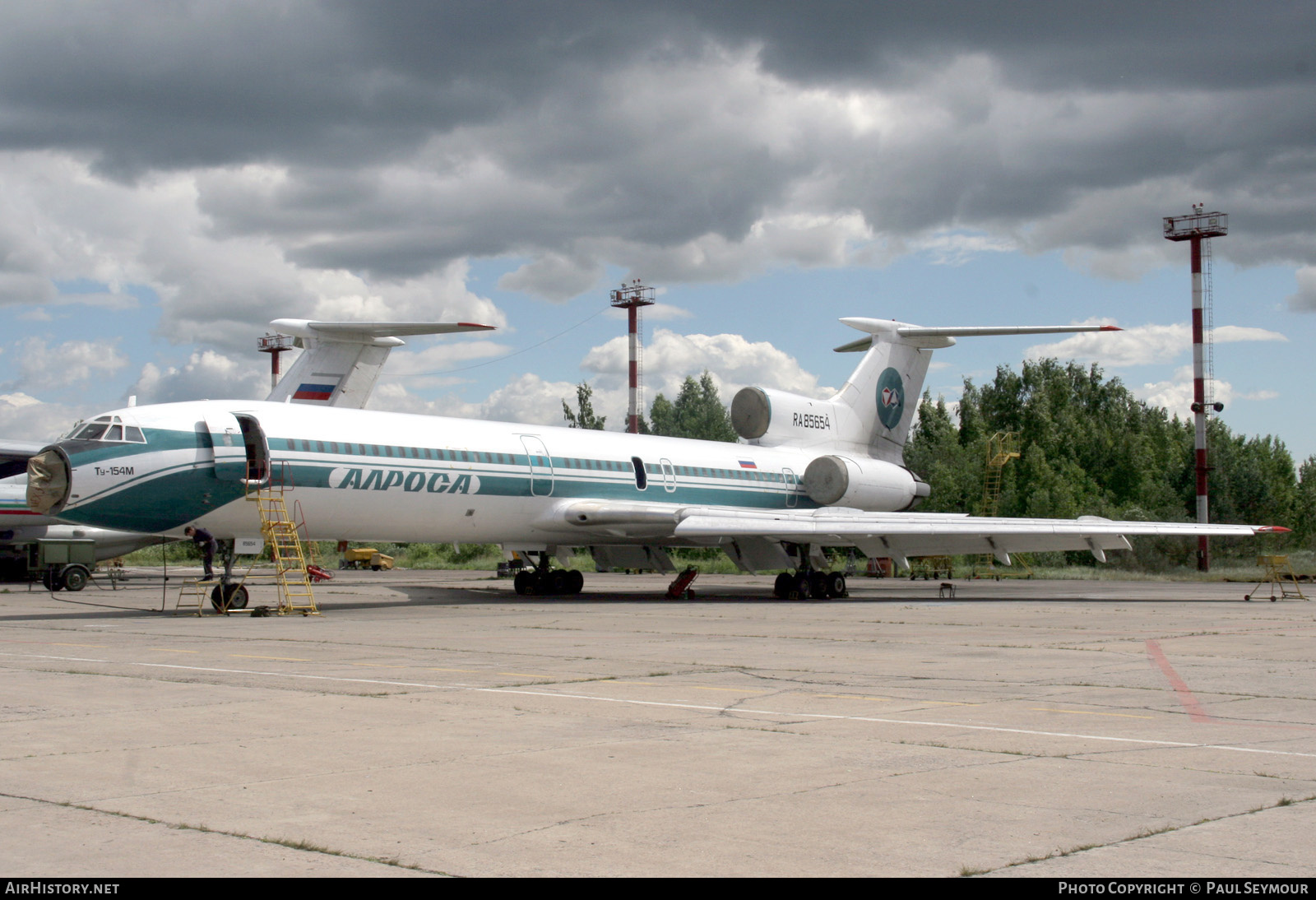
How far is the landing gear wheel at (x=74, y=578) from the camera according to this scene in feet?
106

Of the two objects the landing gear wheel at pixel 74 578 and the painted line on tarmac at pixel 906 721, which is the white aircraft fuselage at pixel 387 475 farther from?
the landing gear wheel at pixel 74 578

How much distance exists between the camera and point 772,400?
3309 cm

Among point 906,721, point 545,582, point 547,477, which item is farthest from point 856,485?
point 906,721

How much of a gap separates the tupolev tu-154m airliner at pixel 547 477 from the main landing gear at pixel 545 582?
0.05m

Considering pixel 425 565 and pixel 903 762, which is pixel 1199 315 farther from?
pixel 903 762

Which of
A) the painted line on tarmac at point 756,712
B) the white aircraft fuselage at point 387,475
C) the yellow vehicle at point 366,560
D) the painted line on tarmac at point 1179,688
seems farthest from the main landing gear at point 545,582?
the yellow vehicle at point 366,560

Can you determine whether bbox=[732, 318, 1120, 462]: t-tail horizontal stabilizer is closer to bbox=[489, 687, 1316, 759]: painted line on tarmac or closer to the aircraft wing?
the aircraft wing

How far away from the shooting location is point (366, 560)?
196 feet

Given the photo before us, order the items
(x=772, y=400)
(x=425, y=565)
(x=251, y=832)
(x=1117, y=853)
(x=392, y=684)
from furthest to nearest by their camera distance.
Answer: (x=425, y=565) < (x=772, y=400) < (x=392, y=684) < (x=251, y=832) < (x=1117, y=853)

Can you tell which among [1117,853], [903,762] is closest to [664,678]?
[903,762]

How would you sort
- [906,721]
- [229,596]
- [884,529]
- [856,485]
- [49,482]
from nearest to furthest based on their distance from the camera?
[906,721]
[49,482]
[229,596]
[884,529]
[856,485]

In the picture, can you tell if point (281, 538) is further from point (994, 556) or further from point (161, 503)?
point (994, 556)

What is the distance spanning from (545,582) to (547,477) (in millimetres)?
4217
